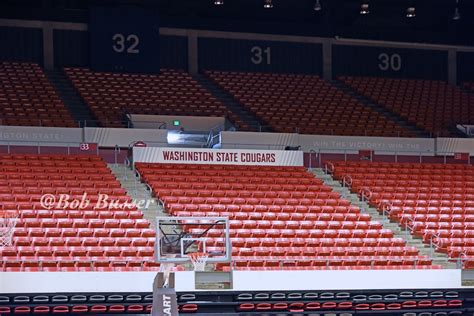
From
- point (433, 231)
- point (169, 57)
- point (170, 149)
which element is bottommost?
point (433, 231)

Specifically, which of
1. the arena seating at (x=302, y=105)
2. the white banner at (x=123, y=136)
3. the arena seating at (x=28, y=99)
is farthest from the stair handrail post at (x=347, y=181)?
the arena seating at (x=28, y=99)

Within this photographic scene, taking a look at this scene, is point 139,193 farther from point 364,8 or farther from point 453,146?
point 364,8

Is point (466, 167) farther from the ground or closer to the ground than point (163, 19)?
closer to the ground

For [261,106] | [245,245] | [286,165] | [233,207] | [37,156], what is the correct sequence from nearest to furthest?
[245,245] → [233,207] → [37,156] → [286,165] → [261,106]

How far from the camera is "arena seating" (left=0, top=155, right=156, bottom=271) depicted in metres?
20.8

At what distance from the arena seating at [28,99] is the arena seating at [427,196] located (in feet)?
27.5

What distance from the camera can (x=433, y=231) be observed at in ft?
82.4

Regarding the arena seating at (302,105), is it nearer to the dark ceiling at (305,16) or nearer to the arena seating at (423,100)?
the arena seating at (423,100)

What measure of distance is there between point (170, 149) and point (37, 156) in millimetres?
3779

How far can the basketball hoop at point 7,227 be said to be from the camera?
2103cm

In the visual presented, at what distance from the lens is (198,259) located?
20.0 meters

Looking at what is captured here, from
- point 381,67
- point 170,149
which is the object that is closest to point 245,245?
point 170,149

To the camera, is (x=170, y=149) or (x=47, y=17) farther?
(x=47, y=17)

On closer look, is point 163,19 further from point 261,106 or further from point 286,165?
point 286,165
